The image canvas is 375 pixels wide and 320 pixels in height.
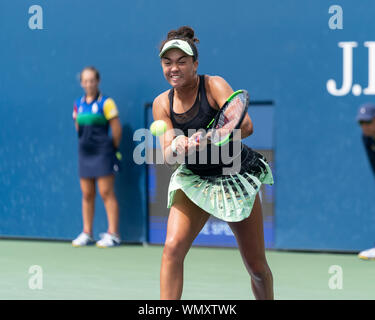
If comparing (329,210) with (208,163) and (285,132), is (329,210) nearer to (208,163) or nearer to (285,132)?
(285,132)

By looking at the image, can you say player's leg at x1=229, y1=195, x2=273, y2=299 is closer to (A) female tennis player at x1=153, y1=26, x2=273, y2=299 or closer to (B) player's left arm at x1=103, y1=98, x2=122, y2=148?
(A) female tennis player at x1=153, y1=26, x2=273, y2=299

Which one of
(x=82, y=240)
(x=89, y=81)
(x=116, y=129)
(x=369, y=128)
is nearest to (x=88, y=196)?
(x=82, y=240)

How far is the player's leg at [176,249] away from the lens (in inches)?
163

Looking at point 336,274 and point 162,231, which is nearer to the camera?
point 336,274

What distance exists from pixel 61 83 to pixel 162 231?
198 centimetres

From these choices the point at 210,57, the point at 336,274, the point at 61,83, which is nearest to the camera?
the point at 336,274

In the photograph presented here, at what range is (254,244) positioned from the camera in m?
4.30

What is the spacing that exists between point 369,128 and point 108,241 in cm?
298

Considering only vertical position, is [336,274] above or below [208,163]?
below

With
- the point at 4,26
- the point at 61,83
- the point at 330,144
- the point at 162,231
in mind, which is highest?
the point at 4,26

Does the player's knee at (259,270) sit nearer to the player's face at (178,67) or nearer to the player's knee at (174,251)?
the player's knee at (174,251)

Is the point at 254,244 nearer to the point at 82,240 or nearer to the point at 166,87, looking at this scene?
the point at 166,87
